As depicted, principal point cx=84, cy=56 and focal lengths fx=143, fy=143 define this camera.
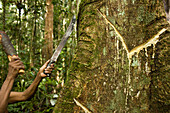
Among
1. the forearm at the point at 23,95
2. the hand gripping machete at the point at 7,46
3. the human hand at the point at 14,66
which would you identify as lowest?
the forearm at the point at 23,95

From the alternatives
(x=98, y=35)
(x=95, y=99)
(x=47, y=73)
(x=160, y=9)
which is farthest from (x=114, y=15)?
(x=47, y=73)

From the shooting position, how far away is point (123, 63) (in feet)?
3.07

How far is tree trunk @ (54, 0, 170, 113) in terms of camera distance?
0.90m

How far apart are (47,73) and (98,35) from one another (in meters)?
0.77

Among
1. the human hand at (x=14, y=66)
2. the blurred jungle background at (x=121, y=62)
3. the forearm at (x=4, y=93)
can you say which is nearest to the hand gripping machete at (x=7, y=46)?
the human hand at (x=14, y=66)

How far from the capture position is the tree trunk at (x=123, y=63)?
35.5 inches

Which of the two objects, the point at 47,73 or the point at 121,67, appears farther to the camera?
the point at 47,73

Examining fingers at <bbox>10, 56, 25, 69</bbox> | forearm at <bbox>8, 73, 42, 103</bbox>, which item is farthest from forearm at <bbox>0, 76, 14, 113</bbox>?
forearm at <bbox>8, 73, 42, 103</bbox>

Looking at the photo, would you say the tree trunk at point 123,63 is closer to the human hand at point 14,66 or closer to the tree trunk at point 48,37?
the human hand at point 14,66

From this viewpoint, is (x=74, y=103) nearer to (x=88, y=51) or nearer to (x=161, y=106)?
(x=88, y=51)

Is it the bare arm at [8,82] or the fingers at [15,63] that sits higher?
the fingers at [15,63]

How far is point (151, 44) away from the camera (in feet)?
3.02

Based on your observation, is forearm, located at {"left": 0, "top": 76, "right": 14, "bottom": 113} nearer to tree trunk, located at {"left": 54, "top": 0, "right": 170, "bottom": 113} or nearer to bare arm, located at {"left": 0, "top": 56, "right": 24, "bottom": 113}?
bare arm, located at {"left": 0, "top": 56, "right": 24, "bottom": 113}

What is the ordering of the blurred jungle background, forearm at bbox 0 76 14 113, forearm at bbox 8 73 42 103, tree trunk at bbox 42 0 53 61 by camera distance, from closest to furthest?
1. the blurred jungle background
2. forearm at bbox 0 76 14 113
3. forearm at bbox 8 73 42 103
4. tree trunk at bbox 42 0 53 61
